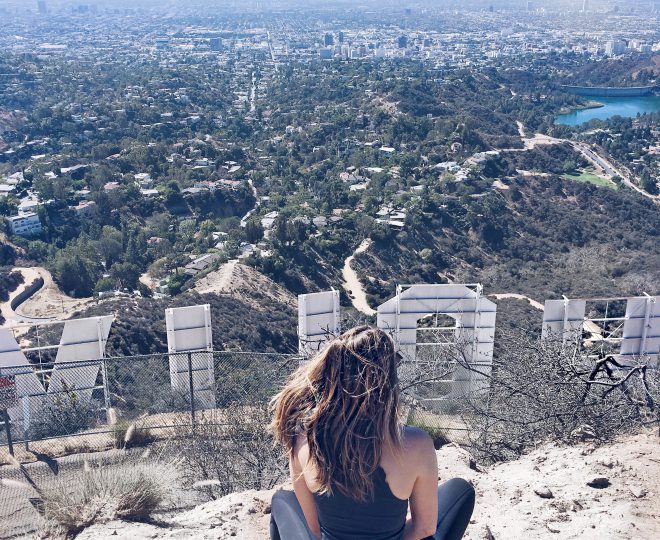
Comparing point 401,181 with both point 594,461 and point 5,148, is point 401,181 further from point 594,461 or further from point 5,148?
point 594,461

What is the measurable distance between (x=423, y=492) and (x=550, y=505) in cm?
163

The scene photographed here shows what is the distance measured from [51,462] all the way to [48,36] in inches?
5519

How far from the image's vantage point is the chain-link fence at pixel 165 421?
4.93m

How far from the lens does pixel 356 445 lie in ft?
7.15

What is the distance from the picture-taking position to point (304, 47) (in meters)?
112

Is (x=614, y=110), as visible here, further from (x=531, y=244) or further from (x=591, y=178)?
(x=531, y=244)

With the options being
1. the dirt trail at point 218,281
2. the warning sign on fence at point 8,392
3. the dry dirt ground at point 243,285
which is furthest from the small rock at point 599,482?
the dirt trail at point 218,281

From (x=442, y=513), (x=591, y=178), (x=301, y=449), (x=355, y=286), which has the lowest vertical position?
(x=355, y=286)

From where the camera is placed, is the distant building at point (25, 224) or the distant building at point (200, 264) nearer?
the distant building at point (200, 264)

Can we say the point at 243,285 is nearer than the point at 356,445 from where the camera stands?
No

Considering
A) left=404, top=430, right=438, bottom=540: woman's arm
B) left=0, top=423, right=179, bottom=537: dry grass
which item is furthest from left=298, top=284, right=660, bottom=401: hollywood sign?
left=404, top=430, right=438, bottom=540: woman's arm

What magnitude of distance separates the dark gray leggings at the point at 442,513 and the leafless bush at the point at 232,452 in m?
1.85

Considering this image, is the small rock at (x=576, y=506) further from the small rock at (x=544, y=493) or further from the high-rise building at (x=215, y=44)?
the high-rise building at (x=215, y=44)

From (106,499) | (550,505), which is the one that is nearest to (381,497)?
(550,505)
